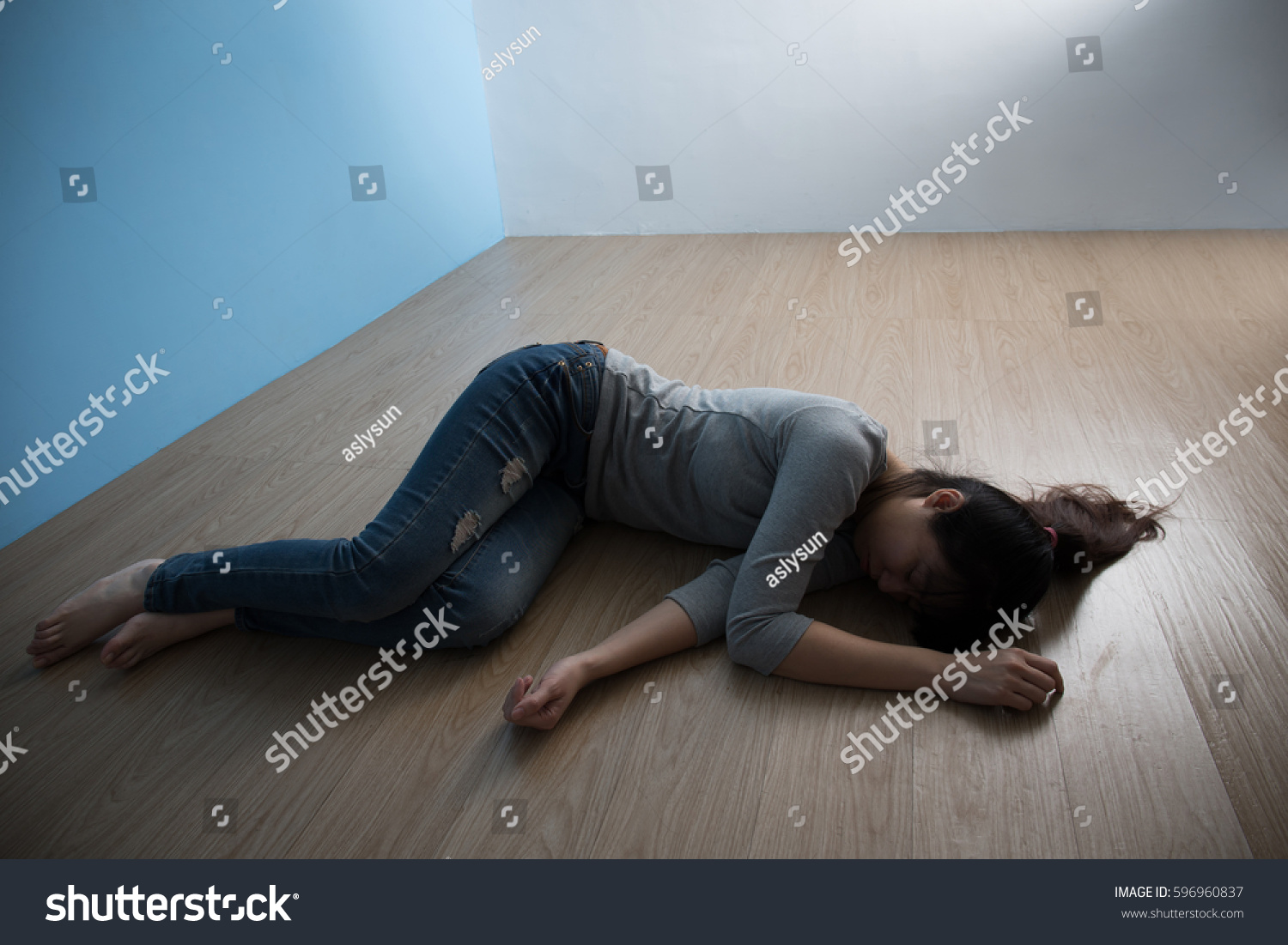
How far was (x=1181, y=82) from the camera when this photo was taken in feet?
9.23

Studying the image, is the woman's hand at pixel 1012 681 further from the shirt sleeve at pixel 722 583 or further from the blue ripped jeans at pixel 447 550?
the blue ripped jeans at pixel 447 550

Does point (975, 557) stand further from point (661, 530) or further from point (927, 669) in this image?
point (661, 530)

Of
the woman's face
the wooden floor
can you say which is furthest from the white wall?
the woman's face

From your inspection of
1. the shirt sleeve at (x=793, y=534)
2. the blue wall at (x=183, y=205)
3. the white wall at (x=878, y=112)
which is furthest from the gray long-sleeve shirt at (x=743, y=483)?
the white wall at (x=878, y=112)

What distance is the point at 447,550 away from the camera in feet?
3.96

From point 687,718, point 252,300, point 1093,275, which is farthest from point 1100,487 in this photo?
point 252,300

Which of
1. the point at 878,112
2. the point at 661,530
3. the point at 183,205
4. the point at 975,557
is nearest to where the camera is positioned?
the point at 975,557

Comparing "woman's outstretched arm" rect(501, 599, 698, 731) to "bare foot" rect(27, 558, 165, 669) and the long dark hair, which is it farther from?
"bare foot" rect(27, 558, 165, 669)

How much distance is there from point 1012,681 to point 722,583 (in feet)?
1.34

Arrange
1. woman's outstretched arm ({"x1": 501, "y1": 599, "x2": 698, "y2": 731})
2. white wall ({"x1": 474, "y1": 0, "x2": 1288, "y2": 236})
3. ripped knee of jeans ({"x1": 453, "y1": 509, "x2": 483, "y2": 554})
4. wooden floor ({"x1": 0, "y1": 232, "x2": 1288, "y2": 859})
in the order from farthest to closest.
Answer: white wall ({"x1": 474, "y1": 0, "x2": 1288, "y2": 236}) → ripped knee of jeans ({"x1": 453, "y1": 509, "x2": 483, "y2": 554}) → woman's outstretched arm ({"x1": 501, "y1": 599, "x2": 698, "y2": 731}) → wooden floor ({"x1": 0, "y1": 232, "x2": 1288, "y2": 859})

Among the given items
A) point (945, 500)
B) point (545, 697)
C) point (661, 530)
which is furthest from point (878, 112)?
point (545, 697)

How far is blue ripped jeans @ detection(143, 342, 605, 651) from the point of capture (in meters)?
1.19

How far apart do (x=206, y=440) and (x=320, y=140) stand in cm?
101

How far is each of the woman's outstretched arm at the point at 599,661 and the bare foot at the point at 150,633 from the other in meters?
0.53
